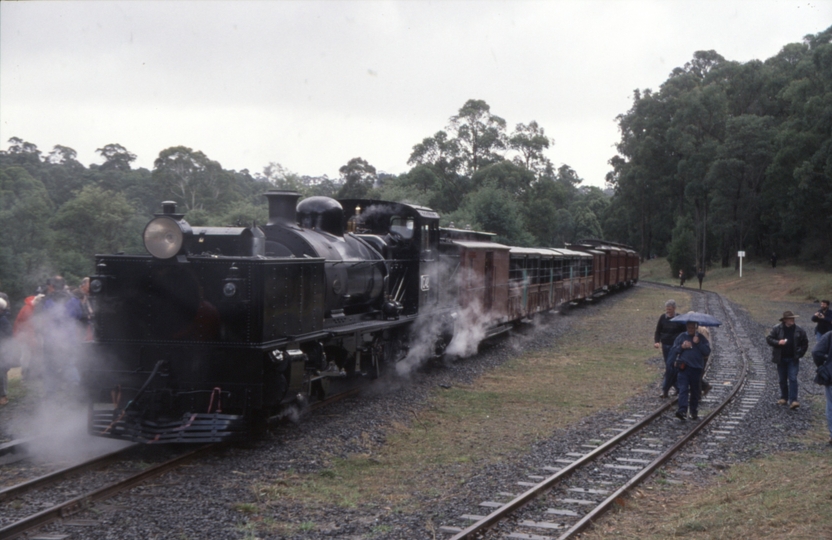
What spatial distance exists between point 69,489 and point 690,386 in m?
8.02

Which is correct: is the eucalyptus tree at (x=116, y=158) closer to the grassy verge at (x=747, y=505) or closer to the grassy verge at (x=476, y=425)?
the grassy verge at (x=476, y=425)

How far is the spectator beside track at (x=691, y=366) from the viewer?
418 inches

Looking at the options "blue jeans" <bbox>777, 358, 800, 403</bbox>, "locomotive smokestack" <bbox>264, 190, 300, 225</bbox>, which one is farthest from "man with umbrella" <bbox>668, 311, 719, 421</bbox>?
"locomotive smokestack" <bbox>264, 190, 300, 225</bbox>

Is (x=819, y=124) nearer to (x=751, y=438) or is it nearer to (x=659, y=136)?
(x=659, y=136)

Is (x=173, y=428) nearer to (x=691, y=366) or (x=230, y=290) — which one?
(x=230, y=290)

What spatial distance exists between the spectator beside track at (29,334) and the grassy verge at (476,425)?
5434 millimetres

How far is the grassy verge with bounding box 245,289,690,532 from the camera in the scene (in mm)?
7051

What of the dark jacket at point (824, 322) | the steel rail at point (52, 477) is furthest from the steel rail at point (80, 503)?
the dark jacket at point (824, 322)

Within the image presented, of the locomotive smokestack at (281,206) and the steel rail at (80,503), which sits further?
the locomotive smokestack at (281,206)

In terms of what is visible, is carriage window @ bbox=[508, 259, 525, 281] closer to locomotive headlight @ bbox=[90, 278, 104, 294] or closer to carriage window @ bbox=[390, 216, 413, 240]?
carriage window @ bbox=[390, 216, 413, 240]

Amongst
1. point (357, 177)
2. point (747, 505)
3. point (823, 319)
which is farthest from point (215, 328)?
point (357, 177)

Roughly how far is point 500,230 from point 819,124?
1989 centimetres

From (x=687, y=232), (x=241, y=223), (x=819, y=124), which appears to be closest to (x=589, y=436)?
(x=241, y=223)

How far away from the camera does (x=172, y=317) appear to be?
8.12m
